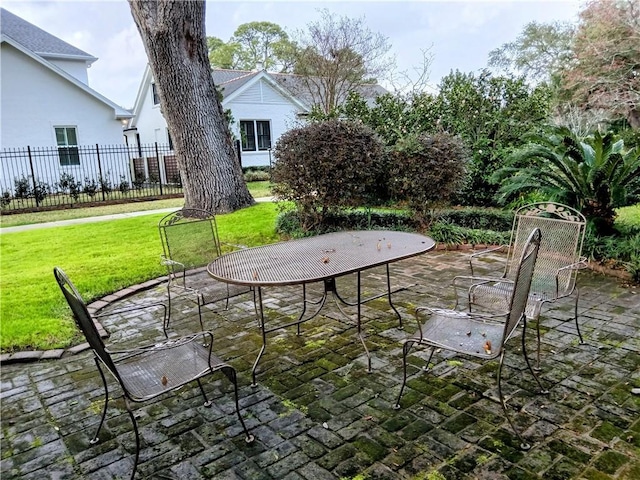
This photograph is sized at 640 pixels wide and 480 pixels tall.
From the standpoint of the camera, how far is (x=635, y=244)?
480 cm

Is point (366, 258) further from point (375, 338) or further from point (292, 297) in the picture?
point (292, 297)

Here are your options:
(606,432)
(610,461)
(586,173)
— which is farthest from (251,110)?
(610,461)

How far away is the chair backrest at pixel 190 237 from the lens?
412 cm

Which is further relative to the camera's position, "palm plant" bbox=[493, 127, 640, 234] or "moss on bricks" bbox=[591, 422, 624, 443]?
"palm plant" bbox=[493, 127, 640, 234]

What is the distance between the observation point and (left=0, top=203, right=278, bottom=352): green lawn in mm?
3957

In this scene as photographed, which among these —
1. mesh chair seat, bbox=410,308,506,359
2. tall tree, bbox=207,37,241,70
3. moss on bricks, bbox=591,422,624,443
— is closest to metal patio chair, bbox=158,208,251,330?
mesh chair seat, bbox=410,308,506,359

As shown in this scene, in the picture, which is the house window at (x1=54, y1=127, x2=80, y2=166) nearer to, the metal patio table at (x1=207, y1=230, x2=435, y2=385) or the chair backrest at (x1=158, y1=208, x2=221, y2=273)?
the chair backrest at (x1=158, y1=208, x2=221, y2=273)

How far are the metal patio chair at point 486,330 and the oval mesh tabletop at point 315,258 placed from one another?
59 centimetres

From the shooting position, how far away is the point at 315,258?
3.16 m

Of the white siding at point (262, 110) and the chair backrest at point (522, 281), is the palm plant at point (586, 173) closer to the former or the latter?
the chair backrest at point (522, 281)

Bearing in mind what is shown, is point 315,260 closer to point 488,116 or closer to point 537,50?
point 488,116

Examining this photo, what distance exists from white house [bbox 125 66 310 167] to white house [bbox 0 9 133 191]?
8.01 ft

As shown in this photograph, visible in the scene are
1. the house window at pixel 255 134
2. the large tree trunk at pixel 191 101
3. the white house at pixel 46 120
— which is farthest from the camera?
the house window at pixel 255 134

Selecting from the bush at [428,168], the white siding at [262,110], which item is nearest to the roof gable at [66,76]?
the white siding at [262,110]
